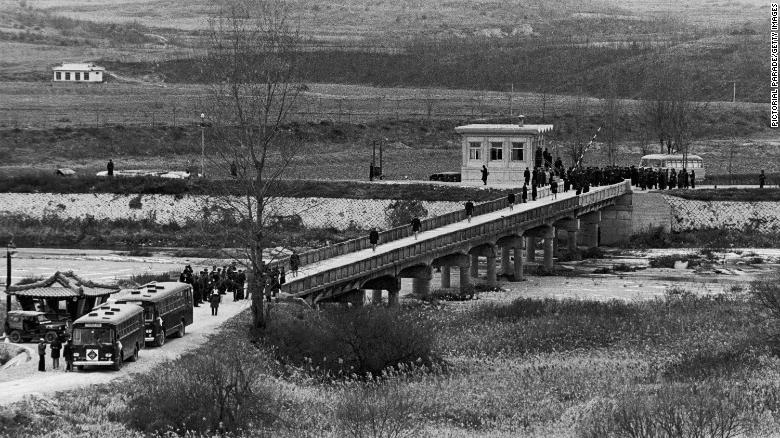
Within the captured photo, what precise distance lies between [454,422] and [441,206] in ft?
154

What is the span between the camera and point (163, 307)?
45.2m

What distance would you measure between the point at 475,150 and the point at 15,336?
155 feet

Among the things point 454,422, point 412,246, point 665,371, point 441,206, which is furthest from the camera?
point 441,206

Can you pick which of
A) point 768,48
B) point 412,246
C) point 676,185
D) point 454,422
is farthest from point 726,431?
point 768,48

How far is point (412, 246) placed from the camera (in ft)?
193

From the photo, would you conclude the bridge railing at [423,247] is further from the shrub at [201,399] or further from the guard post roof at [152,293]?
the shrub at [201,399]

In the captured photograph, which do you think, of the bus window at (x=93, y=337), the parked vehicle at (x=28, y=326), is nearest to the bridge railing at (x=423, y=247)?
the parked vehicle at (x=28, y=326)

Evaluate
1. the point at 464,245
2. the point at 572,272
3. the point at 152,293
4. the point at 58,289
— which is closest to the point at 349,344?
the point at 152,293

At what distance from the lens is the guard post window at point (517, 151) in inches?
3487

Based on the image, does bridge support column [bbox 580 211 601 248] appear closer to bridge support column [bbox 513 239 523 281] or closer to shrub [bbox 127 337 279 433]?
bridge support column [bbox 513 239 523 281]

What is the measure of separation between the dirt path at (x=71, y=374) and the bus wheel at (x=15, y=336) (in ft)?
7.60

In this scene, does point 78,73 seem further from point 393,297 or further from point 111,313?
point 111,313

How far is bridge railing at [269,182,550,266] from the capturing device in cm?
5675

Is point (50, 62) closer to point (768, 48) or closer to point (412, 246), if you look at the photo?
point (768, 48)
